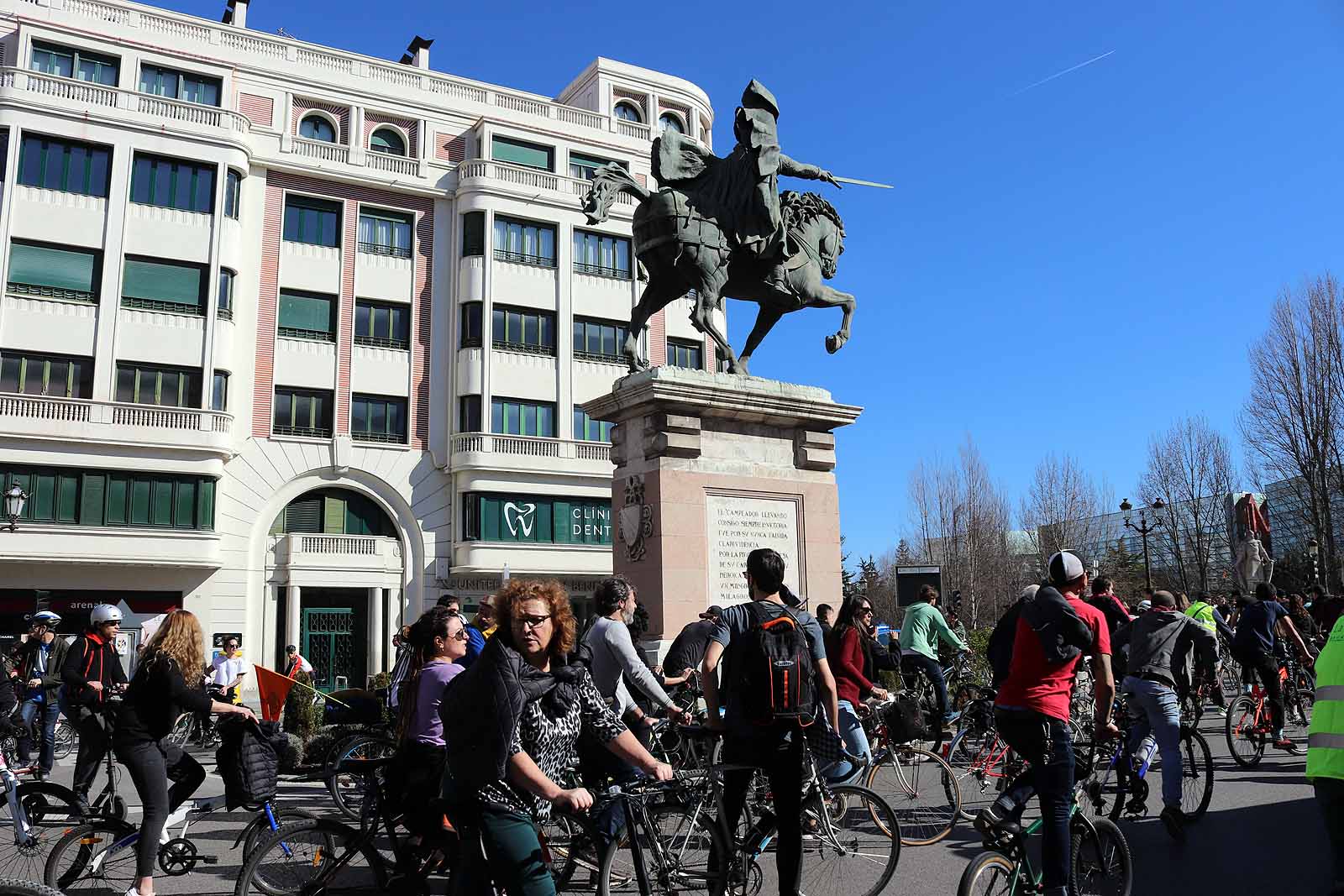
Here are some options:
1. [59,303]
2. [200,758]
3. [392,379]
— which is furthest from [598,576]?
[200,758]

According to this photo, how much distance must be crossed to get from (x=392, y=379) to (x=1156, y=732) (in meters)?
32.6

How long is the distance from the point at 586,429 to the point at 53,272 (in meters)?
17.8

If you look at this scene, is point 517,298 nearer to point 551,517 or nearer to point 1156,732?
point 551,517

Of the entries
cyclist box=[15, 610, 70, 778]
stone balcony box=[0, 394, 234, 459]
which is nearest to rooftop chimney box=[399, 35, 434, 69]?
stone balcony box=[0, 394, 234, 459]

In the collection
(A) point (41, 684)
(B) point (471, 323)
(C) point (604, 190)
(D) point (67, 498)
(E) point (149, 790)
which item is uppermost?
(B) point (471, 323)

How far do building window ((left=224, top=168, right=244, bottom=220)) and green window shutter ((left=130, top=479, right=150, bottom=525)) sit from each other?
9.13 metres

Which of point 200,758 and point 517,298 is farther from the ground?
point 517,298

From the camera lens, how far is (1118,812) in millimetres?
8273

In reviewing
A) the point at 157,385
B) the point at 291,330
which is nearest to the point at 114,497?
the point at 157,385

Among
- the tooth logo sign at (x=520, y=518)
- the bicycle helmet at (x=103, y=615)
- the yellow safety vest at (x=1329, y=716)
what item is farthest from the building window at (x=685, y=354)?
the yellow safety vest at (x=1329, y=716)

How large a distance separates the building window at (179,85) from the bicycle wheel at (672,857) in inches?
1396

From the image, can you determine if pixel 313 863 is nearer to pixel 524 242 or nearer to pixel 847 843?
pixel 847 843

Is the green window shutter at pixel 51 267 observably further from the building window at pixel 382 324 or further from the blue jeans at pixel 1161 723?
the blue jeans at pixel 1161 723

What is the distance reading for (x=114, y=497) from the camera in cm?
3150
